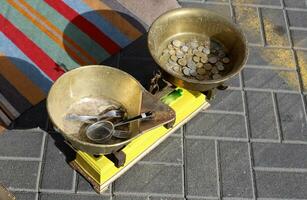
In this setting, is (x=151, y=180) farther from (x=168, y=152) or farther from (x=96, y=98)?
(x=96, y=98)

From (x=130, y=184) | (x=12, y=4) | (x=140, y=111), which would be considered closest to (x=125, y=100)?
(x=140, y=111)

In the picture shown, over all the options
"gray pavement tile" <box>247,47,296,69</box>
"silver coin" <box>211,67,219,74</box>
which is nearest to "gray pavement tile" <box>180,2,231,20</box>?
"gray pavement tile" <box>247,47,296,69</box>

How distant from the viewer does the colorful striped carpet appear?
384 centimetres

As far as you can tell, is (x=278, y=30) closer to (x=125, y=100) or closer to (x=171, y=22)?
(x=171, y=22)

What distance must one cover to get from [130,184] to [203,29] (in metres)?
1.30

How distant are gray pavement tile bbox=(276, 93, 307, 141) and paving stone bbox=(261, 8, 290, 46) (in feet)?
2.04

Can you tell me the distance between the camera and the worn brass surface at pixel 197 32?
3.28 metres

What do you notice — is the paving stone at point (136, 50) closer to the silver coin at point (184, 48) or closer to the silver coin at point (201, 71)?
the silver coin at point (184, 48)

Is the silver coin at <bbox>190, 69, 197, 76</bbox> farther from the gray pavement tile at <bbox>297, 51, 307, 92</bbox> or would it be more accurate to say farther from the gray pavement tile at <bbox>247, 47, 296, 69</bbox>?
the gray pavement tile at <bbox>297, 51, 307, 92</bbox>

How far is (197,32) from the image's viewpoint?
11.8 ft

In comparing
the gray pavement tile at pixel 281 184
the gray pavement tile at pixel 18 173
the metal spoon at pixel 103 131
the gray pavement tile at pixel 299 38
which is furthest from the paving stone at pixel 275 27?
the gray pavement tile at pixel 18 173

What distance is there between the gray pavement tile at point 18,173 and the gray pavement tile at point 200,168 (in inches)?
45.0

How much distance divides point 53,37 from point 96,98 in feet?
4.17

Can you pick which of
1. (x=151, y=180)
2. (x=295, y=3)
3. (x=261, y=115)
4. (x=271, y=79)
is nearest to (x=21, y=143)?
(x=151, y=180)
